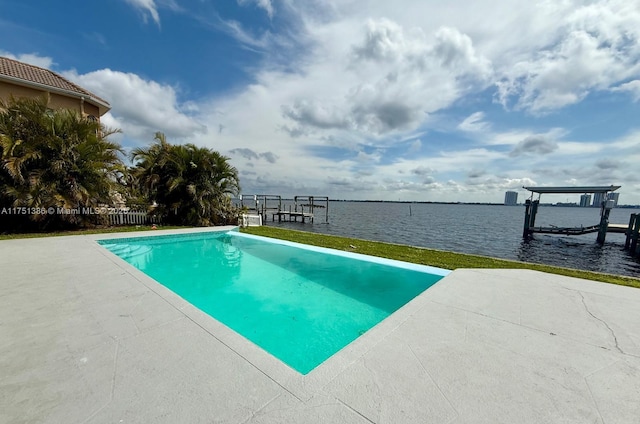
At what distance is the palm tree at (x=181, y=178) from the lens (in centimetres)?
1239

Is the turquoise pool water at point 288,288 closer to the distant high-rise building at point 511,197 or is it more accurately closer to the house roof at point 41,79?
the house roof at point 41,79

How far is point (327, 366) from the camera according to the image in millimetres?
2203

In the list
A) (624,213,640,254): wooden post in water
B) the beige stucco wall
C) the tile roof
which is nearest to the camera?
the beige stucco wall

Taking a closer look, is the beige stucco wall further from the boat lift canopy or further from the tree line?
the boat lift canopy

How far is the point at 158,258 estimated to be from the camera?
23.9 feet

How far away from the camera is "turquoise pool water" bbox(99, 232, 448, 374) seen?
12.1 ft

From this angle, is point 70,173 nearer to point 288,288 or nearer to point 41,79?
point 41,79

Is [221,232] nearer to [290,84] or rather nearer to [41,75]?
[290,84]

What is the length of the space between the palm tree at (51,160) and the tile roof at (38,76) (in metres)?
5.24

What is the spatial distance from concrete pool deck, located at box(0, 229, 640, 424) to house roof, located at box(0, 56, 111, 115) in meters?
14.2

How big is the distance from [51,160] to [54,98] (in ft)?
24.4

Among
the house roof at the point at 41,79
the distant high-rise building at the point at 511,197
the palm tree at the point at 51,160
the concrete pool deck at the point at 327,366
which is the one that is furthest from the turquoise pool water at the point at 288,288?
the distant high-rise building at the point at 511,197

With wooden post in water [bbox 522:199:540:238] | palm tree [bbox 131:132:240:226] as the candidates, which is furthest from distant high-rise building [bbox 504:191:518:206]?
palm tree [bbox 131:132:240:226]

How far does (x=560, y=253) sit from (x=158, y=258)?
22548mm
